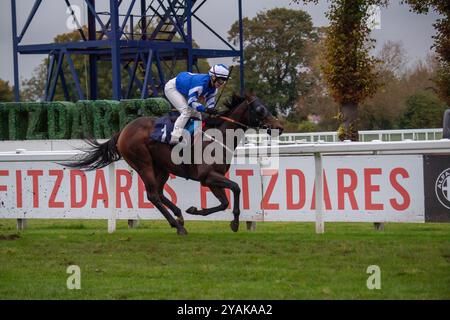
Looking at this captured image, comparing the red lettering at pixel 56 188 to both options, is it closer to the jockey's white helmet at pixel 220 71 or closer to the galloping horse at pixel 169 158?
the galloping horse at pixel 169 158

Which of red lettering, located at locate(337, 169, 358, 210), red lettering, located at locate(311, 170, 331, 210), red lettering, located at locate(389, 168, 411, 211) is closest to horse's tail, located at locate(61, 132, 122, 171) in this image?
red lettering, located at locate(311, 170, 331, 210)

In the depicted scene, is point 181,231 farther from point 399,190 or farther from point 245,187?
point 399,190

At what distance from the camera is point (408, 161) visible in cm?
1066

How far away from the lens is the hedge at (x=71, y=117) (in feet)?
63.4

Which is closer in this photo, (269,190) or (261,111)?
(261,111)

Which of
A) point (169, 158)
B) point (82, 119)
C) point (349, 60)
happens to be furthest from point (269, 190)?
point (82, 119)

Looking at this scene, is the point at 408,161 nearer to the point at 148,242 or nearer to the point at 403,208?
the point at 403,208

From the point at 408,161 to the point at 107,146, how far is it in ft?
11.2

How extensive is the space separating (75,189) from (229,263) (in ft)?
13.2

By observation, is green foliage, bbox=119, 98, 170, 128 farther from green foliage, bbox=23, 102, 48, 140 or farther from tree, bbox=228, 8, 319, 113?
tree, bbox=228, 8, 319, 113

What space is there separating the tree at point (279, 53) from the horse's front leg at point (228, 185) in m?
20.4

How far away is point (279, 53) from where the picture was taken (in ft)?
117

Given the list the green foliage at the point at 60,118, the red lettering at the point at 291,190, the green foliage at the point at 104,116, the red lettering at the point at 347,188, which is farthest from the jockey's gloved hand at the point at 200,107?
the green foliage at the point at 60,118
